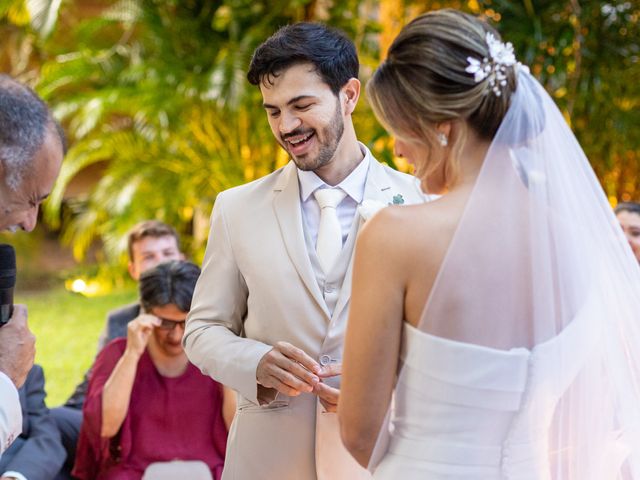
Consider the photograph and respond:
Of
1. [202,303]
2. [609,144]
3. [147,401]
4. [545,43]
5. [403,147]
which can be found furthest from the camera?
[609,144]

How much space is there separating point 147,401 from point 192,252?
17.6ft

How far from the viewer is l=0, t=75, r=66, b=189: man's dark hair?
1.67 meters

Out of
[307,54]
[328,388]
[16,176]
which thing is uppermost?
[307,54]

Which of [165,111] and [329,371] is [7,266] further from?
[165,111]

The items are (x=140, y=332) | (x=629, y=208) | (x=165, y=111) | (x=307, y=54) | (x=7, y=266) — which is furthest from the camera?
(x=165, y=111)

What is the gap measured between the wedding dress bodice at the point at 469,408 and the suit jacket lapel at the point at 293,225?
21.4 inches

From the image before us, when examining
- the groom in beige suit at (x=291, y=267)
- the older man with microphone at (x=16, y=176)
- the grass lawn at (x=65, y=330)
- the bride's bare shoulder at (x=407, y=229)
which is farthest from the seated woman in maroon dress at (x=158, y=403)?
the grass lawn at (x=65, y=330)

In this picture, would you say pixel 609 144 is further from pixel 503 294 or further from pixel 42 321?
pixel 42 321

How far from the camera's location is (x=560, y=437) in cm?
184

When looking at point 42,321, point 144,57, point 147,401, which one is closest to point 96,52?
point 144,57

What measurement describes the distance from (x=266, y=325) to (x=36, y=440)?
1.59 metres

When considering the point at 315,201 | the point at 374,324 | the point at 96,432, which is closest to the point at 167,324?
the point at 96,432

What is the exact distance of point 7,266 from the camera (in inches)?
67.9

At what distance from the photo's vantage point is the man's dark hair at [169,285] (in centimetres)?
336
